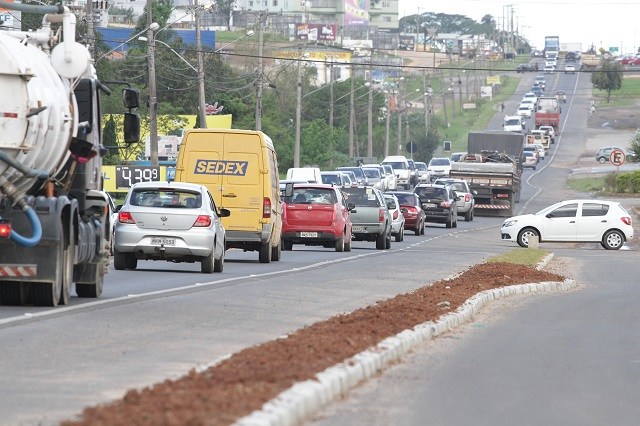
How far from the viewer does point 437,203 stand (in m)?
56.6

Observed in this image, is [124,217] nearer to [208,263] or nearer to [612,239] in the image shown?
[208,263]

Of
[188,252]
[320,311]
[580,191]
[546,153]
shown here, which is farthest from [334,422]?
[546,153]

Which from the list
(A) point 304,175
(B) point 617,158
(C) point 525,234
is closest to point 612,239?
(C) point 525,234

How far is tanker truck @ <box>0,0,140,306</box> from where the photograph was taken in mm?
15219

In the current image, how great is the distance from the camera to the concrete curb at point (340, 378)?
8.38 m

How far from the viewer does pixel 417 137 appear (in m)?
132

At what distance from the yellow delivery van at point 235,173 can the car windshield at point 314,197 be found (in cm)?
612

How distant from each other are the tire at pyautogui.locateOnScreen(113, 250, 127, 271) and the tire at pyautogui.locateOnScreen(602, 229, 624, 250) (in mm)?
23206

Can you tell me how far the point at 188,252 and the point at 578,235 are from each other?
23.0 m

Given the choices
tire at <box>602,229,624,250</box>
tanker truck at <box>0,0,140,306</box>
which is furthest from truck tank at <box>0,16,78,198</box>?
tire at <box>602,229,624,250</box>

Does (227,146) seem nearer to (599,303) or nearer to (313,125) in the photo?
(599,303)

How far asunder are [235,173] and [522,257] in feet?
29.8

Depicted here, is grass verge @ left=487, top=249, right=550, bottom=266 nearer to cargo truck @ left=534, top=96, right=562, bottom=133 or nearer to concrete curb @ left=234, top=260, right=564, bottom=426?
concrete curb @ left=234, top=260, right=564, bottom=426

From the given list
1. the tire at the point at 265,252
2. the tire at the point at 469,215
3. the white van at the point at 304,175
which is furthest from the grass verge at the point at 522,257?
the tire at the point at 469,215
